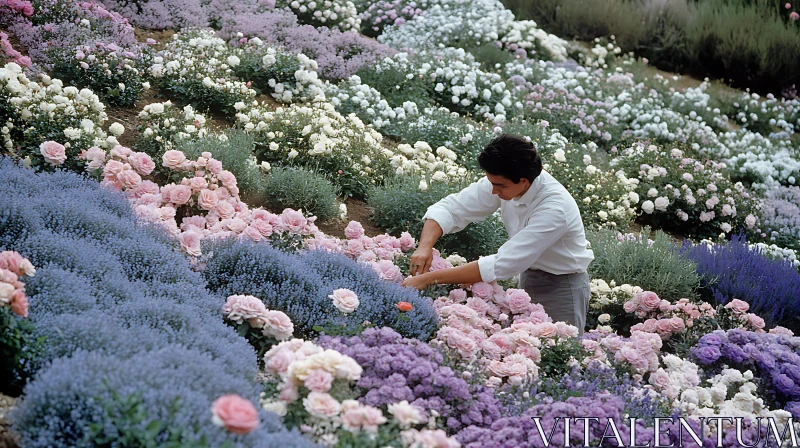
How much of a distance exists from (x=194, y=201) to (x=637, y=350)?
269 cm

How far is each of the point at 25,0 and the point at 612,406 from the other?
6838 millimetres

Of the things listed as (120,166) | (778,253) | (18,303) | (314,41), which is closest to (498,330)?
(18,303)

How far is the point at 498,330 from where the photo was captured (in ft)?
12.8

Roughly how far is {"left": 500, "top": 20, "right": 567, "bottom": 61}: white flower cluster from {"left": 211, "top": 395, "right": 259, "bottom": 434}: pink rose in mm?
10005

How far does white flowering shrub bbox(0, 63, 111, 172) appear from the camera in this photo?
15.6ft

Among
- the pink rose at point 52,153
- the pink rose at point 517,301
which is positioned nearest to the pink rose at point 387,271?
the pink rose at point 517,301

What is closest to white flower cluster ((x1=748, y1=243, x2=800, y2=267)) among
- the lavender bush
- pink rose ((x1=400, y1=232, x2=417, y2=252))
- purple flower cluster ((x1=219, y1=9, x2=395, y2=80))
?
the lavender bush

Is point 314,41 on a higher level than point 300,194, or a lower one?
higher

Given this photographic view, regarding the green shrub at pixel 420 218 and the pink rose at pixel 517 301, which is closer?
the pink rose at pixel 517 301

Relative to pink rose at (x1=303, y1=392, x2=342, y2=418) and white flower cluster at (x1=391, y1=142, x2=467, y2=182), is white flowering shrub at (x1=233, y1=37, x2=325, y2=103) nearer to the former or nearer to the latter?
white flower cluster at (x1=391, y1=142, x2=467, y2=182)

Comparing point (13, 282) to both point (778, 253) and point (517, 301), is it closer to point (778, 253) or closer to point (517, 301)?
point (517, 301)

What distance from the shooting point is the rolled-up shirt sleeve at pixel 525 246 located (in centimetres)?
394

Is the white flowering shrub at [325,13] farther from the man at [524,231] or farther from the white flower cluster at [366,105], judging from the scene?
the man at [524,231]

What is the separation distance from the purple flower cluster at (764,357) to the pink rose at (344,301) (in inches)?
74.2
